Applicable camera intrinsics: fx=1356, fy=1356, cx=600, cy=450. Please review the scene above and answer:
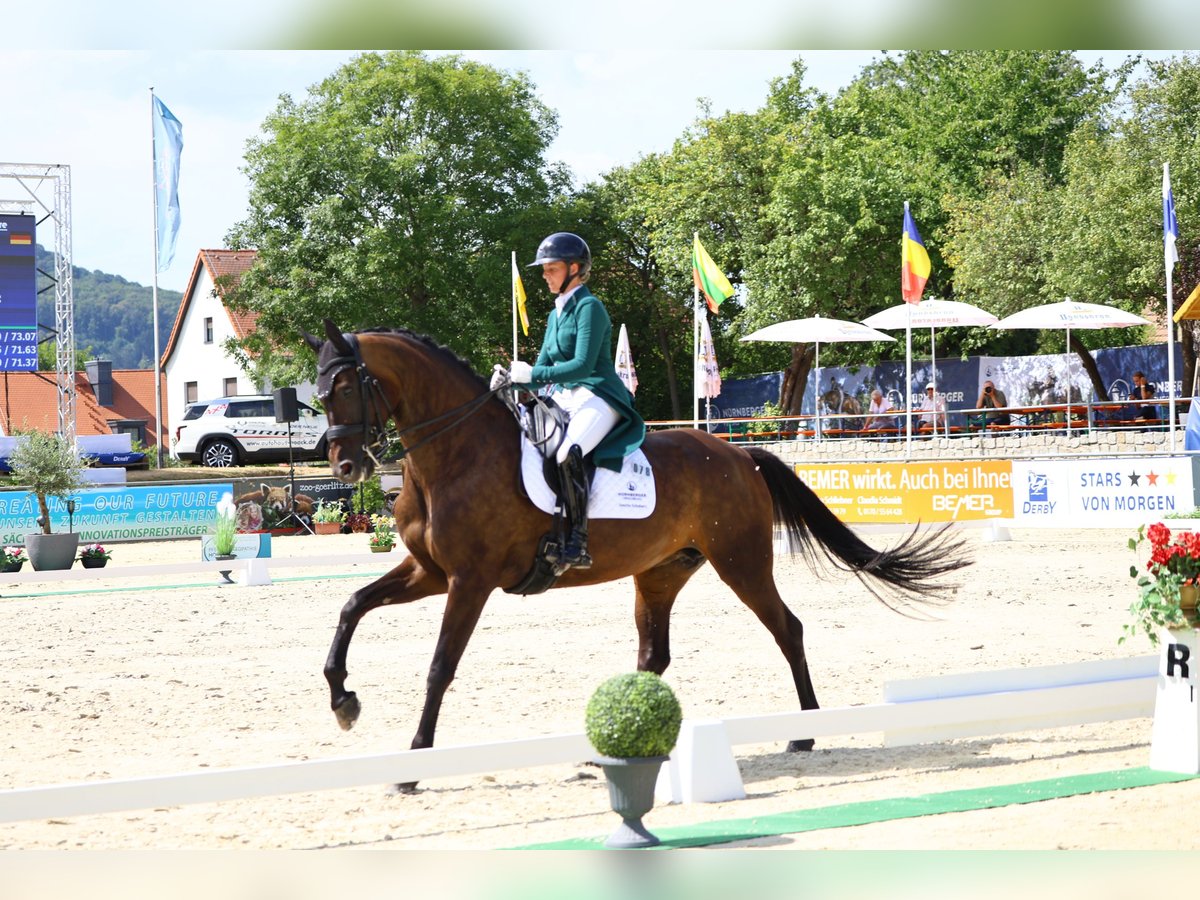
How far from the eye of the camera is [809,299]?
123 ft

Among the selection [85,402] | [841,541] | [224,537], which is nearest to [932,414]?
[224,537]

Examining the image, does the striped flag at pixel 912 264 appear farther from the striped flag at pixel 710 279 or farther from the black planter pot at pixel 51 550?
the black planter pot at pixel 51 550

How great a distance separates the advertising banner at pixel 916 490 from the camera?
21516 mm

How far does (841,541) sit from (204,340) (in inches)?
1840

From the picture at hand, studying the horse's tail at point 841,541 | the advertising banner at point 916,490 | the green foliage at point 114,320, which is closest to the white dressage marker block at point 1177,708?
the horse's tail at point 841,541

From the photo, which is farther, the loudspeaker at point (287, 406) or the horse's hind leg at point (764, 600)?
the loudspeaker at point (287, 406)

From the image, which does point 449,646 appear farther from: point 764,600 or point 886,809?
point 886,809

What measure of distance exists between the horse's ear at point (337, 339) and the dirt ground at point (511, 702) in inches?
80.2

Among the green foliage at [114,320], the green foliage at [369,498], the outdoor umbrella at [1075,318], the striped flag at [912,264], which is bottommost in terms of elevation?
the green foliage at [369,498]

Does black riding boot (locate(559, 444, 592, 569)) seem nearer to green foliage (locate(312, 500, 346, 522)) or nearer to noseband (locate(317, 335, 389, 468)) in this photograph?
noseband (locate(317, 335, 389, 468))

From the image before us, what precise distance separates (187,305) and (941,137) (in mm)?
28578
